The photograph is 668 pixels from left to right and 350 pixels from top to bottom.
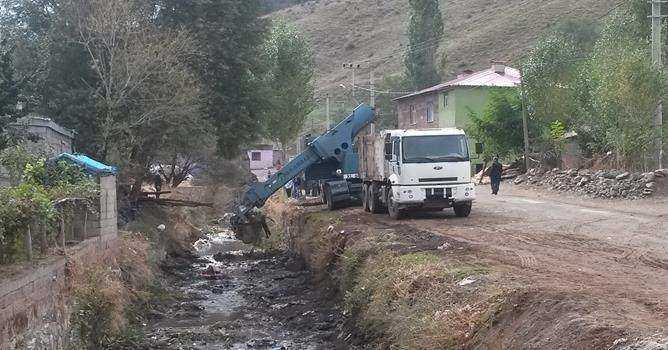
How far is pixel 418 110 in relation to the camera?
5878 cm

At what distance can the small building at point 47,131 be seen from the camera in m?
20.1

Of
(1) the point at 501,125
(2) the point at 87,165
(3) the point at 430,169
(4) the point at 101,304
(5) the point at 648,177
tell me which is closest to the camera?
(4) the point at 101,304

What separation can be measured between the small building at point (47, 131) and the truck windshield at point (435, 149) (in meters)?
10.2

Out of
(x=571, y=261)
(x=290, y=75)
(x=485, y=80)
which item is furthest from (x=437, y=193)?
(x=485, y=80)

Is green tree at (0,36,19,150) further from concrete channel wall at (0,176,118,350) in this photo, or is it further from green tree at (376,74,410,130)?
green tree at (376,74,410,130)

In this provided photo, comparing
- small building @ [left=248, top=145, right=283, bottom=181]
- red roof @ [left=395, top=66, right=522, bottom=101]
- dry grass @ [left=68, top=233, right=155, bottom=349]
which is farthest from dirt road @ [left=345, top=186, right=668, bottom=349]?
small building @ [left=248, top=145, right=283, bottom=181]

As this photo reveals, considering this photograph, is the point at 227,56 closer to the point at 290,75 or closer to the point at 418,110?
the point at 290,75

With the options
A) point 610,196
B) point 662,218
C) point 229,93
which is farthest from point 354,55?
point 662,218

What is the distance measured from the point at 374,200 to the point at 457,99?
29121 mm

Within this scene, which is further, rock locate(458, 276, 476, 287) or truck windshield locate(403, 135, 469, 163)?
truck windshield locate(403, 135, 469, 163)

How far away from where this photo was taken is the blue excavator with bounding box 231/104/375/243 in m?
27.1

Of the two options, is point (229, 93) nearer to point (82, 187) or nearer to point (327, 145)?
Result: point (327, 145)

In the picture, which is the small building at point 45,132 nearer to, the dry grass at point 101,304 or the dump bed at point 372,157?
the dry grass at point 101,304

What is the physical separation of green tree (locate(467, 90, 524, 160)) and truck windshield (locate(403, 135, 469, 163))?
20.5 metres
